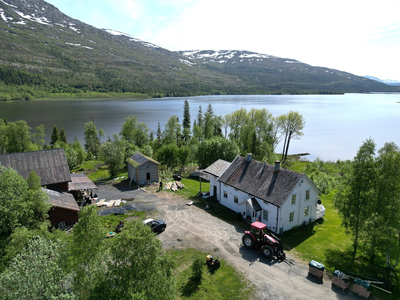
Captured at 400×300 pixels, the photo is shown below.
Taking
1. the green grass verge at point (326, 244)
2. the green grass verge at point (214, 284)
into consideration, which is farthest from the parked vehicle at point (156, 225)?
the green grass verge at point (326, 244)

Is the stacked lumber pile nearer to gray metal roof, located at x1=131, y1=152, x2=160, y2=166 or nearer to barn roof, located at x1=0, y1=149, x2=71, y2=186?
gray metal roof, located at x1=131, y1=152, x2=160, y2=166

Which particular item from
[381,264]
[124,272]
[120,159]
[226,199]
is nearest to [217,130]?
[120,159]

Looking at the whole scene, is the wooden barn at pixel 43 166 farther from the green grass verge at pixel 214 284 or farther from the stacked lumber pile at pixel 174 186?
the green grass verge at pixel 214 284

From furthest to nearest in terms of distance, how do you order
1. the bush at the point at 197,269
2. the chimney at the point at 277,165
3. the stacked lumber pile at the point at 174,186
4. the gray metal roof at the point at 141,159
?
the gray metal roof at the point at 141,159, the stacked lumber pile at the point at 174,186, the chimney at the point at 277,165, the bush at the point at 197,269

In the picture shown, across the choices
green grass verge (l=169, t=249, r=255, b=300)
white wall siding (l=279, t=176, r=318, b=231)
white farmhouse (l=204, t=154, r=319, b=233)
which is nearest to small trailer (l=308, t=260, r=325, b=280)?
green grass verge (l=169, t=249, r=255, b=300)

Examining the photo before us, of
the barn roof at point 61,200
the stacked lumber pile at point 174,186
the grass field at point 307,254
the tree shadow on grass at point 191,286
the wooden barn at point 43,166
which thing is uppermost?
the wooden barn at point 43,166

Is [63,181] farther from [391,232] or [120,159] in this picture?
[391,232]

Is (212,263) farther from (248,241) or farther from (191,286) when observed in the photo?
(248,241)
